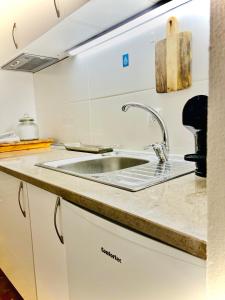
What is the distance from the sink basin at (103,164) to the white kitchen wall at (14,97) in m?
1.15

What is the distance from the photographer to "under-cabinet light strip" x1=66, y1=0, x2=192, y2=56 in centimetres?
103

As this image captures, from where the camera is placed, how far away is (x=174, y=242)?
0.41m

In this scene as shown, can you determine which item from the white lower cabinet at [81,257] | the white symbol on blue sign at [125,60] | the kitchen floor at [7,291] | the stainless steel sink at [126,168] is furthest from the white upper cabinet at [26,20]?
the kitchen floor at [7,291]

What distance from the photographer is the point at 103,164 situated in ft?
4.27

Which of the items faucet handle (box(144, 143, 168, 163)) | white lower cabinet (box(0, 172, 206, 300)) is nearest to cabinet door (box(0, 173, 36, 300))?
white lower cabinet (box(0, 172, 206, 300))

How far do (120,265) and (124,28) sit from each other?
45.6 inches

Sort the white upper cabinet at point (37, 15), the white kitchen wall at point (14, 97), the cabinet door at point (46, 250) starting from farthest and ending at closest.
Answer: the white kitchen wall at point (14, 97)
the white upper cabinet at point (37, 15)
the cabinet door at point (46, 250)

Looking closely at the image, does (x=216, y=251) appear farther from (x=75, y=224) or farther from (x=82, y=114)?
(x=82, y=114)

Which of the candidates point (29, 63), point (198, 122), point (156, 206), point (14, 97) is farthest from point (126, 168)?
point (14, 97)

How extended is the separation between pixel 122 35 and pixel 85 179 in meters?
0.92

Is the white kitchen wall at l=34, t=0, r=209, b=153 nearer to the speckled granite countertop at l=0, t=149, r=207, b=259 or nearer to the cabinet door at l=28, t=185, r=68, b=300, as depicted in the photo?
the speckled granite countertop at l=0, t=149, r=207, b=259

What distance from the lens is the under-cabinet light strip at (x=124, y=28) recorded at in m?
1.03

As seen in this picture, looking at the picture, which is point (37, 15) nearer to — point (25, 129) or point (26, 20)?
point (26, 20)

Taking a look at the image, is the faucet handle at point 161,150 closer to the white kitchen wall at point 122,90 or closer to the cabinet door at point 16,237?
the white kitchen wall at point 122,90
